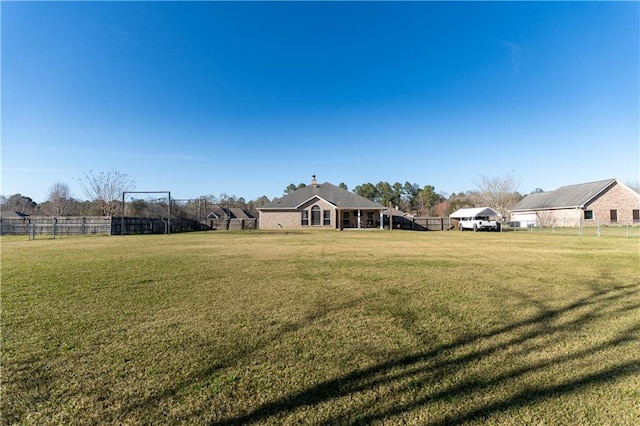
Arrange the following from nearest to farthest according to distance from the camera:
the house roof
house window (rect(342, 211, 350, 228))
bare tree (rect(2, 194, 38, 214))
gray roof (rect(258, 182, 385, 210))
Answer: the house roof → gray roof (rect(258, 182, 385, 210)) → house window (rect(342, 211, 350, 228)) → bare tree (rect(2, 194, 38, 214))

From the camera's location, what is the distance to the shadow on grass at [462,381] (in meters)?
2.38

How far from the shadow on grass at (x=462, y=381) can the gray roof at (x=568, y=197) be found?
41.4 metres

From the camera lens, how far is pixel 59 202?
45.5m

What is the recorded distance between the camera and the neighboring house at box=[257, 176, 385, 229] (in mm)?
33406

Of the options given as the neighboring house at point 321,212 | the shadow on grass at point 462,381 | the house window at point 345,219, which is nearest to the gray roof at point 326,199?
the neighboring house at point 321,212

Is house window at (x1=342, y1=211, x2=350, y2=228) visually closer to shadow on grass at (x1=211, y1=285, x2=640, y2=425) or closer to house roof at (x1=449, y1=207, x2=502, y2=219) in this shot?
house roof at (x1=449, y1=207, x2=502, y2=219)

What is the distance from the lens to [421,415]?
2.35 metres

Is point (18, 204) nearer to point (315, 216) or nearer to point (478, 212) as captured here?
point (315, 216)

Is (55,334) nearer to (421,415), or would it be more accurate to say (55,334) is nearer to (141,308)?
(141,308)

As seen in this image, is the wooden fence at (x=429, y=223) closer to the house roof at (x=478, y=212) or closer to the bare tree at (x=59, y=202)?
the house roof at (x=478, y=212)

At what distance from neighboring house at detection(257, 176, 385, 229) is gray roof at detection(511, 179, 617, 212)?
22936 mm

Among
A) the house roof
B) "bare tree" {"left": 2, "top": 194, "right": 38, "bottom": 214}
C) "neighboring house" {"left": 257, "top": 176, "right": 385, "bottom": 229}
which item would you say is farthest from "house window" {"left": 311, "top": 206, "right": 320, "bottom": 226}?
"bare tree" {"left": 2, "top": 194, "right": 38, "bottom": 214}

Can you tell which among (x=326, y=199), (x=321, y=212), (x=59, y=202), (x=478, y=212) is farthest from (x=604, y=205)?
(x=59, y=202)

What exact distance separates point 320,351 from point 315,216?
99.2 ft
